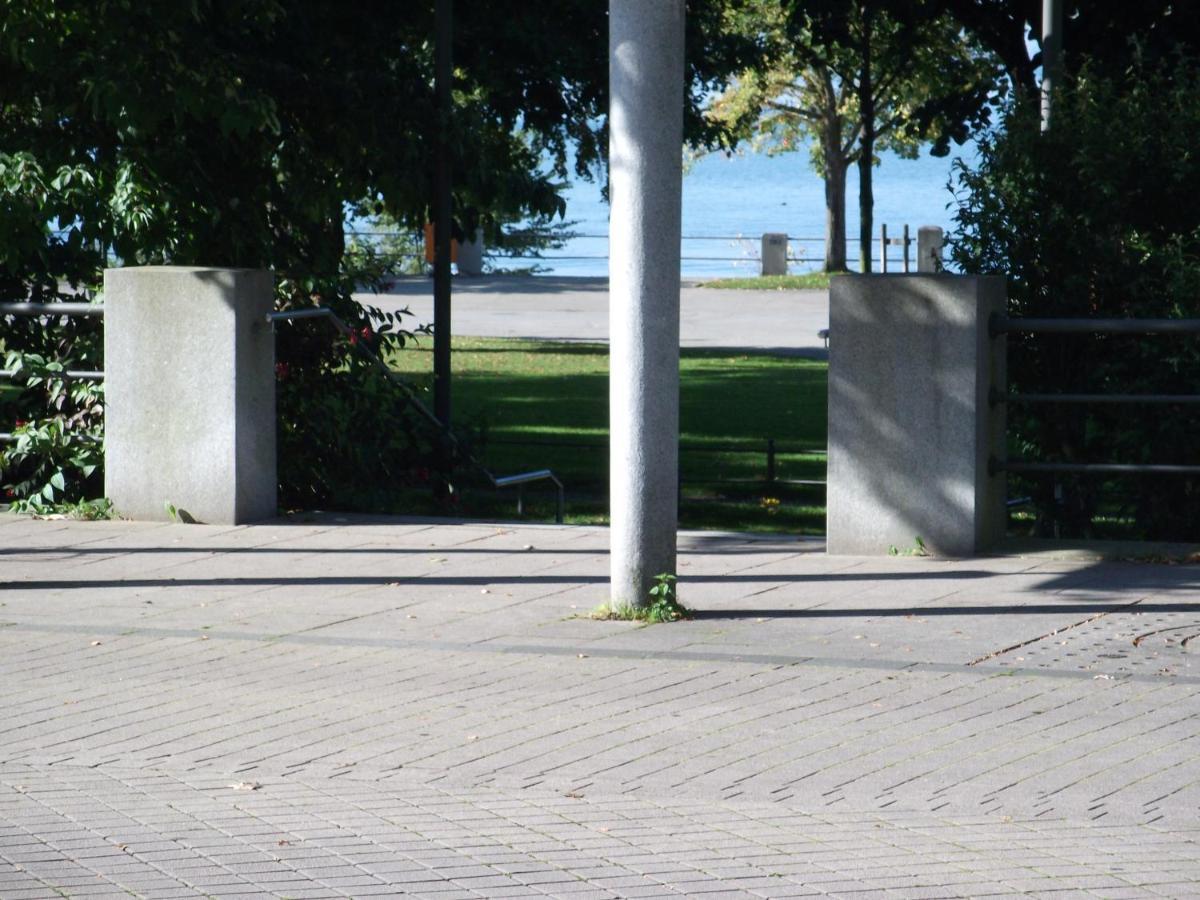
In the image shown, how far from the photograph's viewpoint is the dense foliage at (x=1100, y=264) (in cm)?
1059

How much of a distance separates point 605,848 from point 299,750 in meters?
1.43

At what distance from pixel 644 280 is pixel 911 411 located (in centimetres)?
208

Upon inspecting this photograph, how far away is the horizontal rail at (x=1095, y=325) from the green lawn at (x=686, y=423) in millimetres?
3885

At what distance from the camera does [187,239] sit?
13.0m

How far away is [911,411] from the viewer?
9.80 metres

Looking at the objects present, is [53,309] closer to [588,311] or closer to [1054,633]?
[1054,633]

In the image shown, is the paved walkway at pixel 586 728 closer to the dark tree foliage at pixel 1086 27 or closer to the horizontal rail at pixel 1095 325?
the horizontal rail at pixel 1095 325

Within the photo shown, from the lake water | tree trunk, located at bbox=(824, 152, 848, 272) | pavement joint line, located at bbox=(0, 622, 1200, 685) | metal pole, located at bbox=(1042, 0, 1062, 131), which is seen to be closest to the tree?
tree trunk, located at bbox=(824, 152, 848, 272)

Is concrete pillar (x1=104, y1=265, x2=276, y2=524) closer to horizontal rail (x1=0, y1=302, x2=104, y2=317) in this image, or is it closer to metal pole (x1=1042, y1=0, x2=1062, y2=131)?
horizontal rail (x1=0, y1=302, x2=104, y2=317)

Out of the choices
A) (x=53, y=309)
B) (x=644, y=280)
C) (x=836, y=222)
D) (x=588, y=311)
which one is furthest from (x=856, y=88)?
(x=836, y=222)

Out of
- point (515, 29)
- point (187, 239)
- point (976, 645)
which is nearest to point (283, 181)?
point (187, 239)

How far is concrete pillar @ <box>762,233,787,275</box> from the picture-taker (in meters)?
46.7

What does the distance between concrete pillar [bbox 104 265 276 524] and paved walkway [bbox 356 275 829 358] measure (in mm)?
16245

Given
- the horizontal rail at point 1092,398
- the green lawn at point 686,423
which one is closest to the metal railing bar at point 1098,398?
the horizontal rail at point 1092,398
